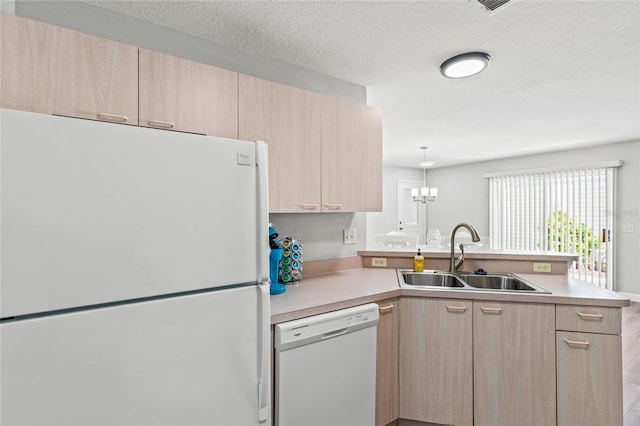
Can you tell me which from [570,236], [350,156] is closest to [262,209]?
[350,156]

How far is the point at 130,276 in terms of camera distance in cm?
107

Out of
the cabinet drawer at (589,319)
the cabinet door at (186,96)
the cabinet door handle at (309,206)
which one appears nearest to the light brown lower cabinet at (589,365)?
the cabinet drawer at (589,319)

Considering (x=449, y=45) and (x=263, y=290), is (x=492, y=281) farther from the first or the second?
(x=263, y=290)

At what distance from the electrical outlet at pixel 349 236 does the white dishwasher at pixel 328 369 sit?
914mm

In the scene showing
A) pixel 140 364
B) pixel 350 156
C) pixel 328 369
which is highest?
pixel 350 156

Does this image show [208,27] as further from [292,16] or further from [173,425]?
[173,425]

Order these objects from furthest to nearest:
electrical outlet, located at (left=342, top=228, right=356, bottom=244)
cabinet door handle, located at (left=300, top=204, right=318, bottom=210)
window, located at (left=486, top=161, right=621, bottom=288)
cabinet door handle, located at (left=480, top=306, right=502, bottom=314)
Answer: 1. window, located at (left=486, top=161, right=621, bottom=288)
2. electrical outlet, located at (left=342, top=228, right=356, bottom=244)
3. cabinet door handle, located at (left=300, top=204, right=318, bottom=210)
4. cabinet door handle, located at (left=480, top=306, right=502, bottom=314)

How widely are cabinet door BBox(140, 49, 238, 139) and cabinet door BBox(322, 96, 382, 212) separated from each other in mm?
654

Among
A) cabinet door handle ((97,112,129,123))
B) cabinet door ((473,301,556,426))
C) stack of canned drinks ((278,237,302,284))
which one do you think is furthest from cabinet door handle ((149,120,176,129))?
cabinet door ((473,301,556,426))

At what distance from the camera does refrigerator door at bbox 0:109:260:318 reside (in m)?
0.92

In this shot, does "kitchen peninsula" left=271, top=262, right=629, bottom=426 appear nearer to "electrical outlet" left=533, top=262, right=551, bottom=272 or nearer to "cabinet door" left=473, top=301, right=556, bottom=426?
"cabinet door" left=473, top=301, right=556, bottom=426

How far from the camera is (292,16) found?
178 centimetres

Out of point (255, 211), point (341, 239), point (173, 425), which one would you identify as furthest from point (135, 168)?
point (341, 239)

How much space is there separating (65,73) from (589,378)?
2.85m
